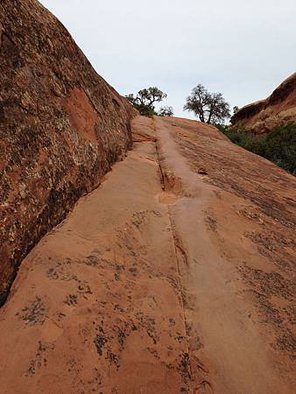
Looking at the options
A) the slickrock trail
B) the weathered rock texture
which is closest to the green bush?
the weathered rock texture

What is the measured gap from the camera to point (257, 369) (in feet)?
6.68

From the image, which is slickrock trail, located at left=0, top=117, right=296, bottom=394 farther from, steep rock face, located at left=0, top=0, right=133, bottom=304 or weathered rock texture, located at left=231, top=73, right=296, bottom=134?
weathered rock texture, located at left=231, top=73, right=296, bottom=134

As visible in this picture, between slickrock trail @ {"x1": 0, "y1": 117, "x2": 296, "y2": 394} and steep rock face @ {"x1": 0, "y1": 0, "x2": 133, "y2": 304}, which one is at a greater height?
steep rock face @ {"x1": 0, "y1": 0, "x2": 133, "y2": 304}

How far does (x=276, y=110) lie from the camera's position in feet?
63.6

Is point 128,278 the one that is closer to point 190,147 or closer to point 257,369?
point 257,369

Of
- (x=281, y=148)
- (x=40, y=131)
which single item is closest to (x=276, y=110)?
(x=281, y=148)

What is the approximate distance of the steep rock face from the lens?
8.30ft

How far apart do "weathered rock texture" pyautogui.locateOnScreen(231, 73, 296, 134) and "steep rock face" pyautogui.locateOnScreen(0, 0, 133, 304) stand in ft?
48.2

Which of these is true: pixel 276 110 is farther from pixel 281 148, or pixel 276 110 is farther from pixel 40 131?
pixel 40 131

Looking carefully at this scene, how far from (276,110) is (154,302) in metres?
19.0

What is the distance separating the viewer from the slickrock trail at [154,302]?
6.29 ft

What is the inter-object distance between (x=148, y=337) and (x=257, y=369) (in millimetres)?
616

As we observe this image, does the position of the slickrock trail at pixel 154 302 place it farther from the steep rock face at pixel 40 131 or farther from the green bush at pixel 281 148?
the green bush at pixel 281 148

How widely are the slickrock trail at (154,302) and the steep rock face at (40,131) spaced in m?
0.16
